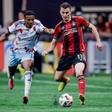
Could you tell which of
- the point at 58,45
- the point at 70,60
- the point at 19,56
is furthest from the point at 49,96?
the point at 58,45

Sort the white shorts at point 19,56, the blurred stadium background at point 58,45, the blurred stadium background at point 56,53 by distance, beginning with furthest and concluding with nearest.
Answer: the blurred stadium background at point 58,45, the blurred stadium background at point 56,53, the white shorts at point 19,56

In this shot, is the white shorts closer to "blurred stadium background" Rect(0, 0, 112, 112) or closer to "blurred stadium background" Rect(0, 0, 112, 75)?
"blurred stadium background" Rect(0, 0, 112, 112)

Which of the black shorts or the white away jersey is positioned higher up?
the white away jersey

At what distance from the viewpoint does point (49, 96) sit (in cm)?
2047

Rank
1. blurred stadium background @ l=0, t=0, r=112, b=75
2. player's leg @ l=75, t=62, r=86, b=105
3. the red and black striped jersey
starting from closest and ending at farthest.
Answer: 1. player's leg @ l=75, t=62, r=86, b=105
2. the red and black striped jersey
3. blurred stadium background @ l=0, t=0, r=112, b=75

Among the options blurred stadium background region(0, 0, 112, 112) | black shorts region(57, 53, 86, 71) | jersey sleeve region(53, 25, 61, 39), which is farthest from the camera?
blurred stadium background region(0, 0, 112, 112)

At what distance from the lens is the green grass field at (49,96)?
16812 mm

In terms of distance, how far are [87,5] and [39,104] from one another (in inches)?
618

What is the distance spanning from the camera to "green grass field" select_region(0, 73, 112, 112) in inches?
662

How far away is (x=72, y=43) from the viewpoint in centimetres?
1870

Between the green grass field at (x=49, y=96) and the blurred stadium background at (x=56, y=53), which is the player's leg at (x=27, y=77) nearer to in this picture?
the green grass field at (x=49, y=96)

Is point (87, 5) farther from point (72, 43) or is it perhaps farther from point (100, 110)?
A: point (100, 110)

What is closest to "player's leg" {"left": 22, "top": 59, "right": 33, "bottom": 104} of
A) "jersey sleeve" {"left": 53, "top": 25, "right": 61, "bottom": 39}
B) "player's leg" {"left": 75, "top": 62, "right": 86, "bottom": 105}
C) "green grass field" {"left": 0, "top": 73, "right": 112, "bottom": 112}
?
"green grass field" {"left": 0, "top": 73, "right": 112, "bottom": 112}

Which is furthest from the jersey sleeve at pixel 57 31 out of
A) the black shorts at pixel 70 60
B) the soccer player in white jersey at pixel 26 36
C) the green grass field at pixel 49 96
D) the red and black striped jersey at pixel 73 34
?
the green grass field at pixel 49 96
